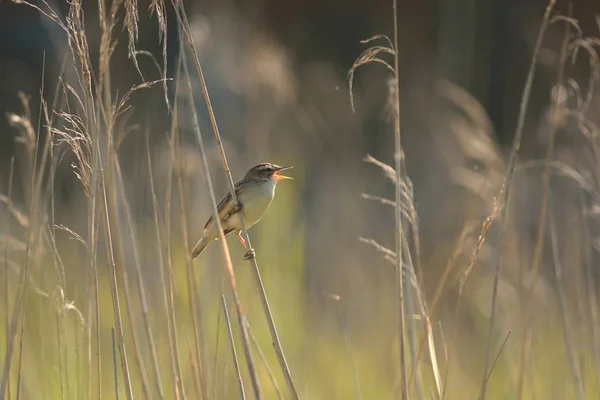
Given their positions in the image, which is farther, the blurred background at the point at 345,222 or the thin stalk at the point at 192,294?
the blurred background at the point at 345,222

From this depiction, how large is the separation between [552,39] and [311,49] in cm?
269

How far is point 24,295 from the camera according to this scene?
5.75 feet

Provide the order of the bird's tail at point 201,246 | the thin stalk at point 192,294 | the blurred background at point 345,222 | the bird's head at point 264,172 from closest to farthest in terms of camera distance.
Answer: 1. the thin stalk at point 192,294
2. the blurred background at point 345,222
3. the bird's tail at point 201,246
4. the bird's head at point 264,172

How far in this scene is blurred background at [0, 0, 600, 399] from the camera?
2.67 m

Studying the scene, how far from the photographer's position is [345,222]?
4.44 m

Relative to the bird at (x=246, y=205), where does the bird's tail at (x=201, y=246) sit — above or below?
below

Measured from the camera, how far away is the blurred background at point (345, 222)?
2674mm

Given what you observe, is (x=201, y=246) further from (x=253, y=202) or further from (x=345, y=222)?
(x=345, y=222)

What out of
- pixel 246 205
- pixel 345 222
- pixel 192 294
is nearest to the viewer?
pixel 192 294

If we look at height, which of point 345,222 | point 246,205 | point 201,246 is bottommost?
point 345,222

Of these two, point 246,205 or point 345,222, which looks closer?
point 246,205

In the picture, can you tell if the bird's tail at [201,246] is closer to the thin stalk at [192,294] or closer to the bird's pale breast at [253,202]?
the bird's pale breast at [253,202]

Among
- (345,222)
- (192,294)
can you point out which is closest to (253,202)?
(192,294)

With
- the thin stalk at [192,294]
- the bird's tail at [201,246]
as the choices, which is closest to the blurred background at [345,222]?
the thin stalk at [192,294]
